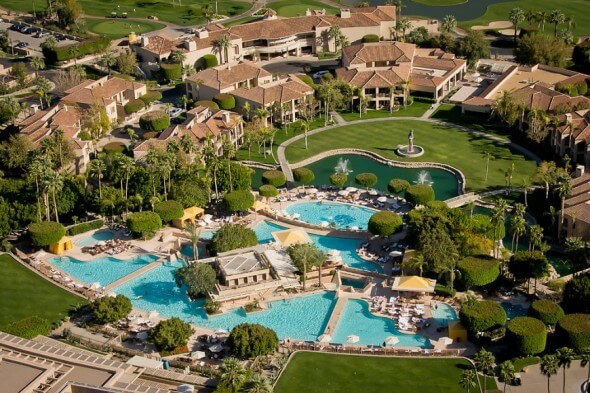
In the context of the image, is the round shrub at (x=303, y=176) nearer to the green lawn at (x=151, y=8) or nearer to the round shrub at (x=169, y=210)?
the round shrub at (x=169, y=210)

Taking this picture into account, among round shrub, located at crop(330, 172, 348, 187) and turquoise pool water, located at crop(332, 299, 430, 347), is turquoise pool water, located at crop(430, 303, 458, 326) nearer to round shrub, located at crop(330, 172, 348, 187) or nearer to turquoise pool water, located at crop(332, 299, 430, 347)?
turquoise pool water, located at crop(332, 299, 430, 347)

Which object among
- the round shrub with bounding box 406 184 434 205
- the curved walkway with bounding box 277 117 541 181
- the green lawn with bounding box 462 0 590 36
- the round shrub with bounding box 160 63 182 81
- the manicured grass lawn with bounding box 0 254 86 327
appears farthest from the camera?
the green lawn with bounding box 462 0 590 36

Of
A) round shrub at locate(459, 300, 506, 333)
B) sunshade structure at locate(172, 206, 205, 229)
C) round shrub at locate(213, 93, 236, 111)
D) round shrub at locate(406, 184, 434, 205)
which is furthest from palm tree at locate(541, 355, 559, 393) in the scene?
round shrub at locate(213, 93, 236, 111)

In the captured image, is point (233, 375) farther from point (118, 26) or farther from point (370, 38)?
point (118, 26)

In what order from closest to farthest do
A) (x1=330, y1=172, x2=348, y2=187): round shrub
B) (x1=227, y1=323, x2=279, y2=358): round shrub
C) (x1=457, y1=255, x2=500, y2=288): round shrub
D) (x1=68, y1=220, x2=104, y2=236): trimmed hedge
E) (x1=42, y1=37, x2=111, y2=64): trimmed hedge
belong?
(x1=227, y1=323, x2=279, y2=358): round shrub, (x1=457, y1=255, x2=500, y2=288): round shrub, (x1=68, y1=220, x2=104, y2=236): trimmed hedge, (x1=330, y1=172, x2=348, y2=187): round shrub, (x1=42, y1=37, x2=111, y2=64): trimmed hedge

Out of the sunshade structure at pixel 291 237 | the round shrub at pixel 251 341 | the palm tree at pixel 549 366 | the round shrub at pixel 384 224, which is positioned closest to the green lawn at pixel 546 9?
the round shrub at pixel 384 224

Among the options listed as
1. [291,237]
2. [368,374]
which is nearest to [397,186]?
[291,237]
